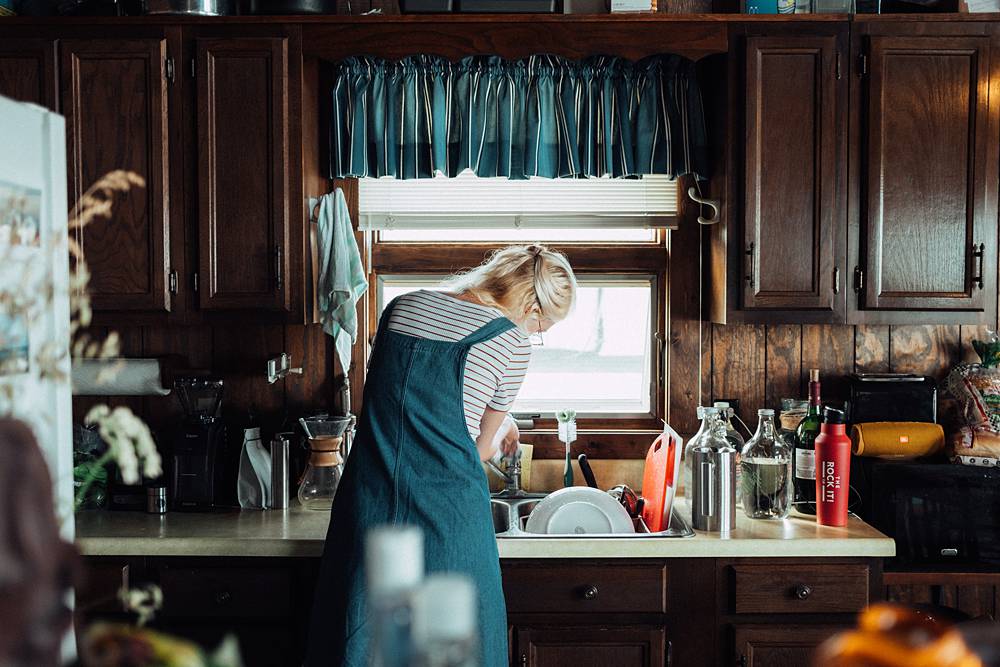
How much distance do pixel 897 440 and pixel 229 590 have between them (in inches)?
74.5

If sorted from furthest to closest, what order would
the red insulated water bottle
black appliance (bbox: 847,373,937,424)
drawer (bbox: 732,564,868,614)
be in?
black appliance (bbox: 847,373,937,424) → the red insulated water bottle → drawer (bbox: 732,564,868,614)

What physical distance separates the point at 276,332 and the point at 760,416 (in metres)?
1.49

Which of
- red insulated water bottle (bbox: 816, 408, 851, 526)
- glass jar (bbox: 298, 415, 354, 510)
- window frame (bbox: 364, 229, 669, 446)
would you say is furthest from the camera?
window frame (bbox: 364, 229, 669, 446)

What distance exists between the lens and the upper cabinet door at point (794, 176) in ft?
8.39

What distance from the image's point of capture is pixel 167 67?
257 cm

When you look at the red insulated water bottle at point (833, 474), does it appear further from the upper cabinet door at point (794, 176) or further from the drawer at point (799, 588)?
the upper cabinet door at point (794, 176)

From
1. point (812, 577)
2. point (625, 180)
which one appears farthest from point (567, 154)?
point (812, 577)

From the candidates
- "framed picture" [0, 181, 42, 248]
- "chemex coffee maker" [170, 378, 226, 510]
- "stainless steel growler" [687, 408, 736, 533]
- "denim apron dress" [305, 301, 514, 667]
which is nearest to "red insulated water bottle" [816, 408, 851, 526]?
"stainless steel growler" [687, 408, 736, 533]

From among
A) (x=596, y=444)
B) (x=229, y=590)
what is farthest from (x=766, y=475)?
(x=229, y=590)

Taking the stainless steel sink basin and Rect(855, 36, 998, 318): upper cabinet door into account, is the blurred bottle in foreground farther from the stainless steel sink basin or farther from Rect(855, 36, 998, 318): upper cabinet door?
Rect(855, 36, 998, 318): upper cabinet door

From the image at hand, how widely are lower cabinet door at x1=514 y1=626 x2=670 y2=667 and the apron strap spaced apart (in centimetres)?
78

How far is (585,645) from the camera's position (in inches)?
93.0

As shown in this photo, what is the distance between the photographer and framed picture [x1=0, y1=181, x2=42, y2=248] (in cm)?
84

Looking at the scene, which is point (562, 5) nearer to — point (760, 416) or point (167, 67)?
point (167, 67)
